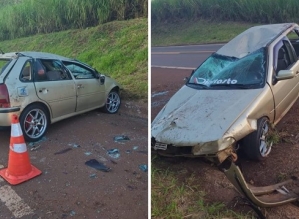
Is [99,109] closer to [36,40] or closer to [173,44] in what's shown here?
[36,40]

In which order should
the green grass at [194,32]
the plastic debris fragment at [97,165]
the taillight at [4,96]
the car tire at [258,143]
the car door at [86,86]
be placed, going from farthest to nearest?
1. the car door at [86,86]
2. the taillight at [4,96]
3. the plastic debris fragment at [97,165]
4. the car tire at [258,143]
5. the green grass at [194,32]

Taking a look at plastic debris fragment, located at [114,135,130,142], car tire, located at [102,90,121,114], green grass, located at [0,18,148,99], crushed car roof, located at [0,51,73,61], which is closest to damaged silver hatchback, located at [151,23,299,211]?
green grass, located at [0,18,148,99]

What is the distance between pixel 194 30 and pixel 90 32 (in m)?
0.71

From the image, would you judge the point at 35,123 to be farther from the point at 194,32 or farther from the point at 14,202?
the point at 194,32

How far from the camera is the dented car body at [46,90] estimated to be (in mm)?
2395

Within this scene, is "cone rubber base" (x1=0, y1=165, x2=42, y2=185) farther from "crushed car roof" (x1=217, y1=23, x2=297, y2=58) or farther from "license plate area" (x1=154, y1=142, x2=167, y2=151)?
"crushed car roof" (x1=217, y1=23, x2=297, y2=58)

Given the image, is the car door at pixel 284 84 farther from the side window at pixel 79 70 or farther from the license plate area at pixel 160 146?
the side window at pixel 79 70

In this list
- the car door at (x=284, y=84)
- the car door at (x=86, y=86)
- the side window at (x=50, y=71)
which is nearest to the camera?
the car door at (x=284, y=84)

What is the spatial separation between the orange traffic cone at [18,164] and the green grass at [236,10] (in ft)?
4.10

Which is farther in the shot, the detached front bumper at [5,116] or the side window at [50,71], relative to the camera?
the side window at [50,71]

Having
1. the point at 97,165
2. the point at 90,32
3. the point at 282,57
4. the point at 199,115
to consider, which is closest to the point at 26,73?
the point at 90,32

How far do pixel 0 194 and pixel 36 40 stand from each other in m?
0.92

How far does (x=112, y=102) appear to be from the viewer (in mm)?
2322

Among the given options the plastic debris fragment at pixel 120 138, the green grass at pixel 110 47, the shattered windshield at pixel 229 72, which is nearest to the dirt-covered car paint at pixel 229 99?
the shattered windshield at pixel 229 72
